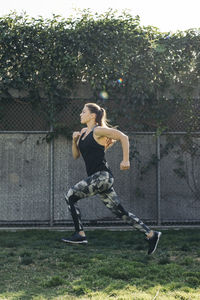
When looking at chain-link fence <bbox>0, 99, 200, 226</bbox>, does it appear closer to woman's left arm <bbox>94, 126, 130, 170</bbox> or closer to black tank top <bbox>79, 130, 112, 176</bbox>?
black tank top <bbox>79, 130, 112, 176</bbox>

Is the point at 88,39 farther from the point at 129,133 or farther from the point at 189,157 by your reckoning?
the point at 189,157

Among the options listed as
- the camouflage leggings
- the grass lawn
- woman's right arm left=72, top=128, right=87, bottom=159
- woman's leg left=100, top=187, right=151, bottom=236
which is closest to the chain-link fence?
the grass lawn

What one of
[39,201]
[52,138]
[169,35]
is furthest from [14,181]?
[169,35]

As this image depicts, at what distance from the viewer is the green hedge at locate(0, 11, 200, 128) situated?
26.3 feet

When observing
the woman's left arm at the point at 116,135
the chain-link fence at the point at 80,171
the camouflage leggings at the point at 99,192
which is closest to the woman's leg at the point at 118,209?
the camouflage leggings at the point at 99,192

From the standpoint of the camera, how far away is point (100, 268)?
462 cm

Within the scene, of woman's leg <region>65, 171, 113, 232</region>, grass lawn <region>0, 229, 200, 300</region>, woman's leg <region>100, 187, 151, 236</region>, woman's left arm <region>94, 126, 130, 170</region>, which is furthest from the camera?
woman's leg <region>100, 187, 151, 236</region>

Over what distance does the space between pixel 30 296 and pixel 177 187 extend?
5.11m

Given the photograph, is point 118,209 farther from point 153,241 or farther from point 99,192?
point 153,241

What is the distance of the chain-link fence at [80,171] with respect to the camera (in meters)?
8.04

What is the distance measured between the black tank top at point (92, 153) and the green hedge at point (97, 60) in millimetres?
2863

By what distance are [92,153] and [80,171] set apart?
9.36ft

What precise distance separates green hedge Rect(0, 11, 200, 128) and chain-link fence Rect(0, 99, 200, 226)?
29 centimetres

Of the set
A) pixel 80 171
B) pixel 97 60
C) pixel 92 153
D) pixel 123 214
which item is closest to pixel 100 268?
pixel 123 214
